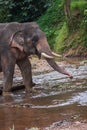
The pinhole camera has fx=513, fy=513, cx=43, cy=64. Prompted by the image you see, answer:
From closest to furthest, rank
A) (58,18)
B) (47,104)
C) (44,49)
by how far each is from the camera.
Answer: (47,104) → (44,49) → (58,18)

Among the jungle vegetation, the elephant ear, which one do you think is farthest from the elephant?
the jungle vegetation

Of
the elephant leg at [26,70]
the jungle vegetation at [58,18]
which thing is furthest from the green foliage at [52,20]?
the elephant leg at [26,70]

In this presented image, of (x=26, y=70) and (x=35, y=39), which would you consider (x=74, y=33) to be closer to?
(x=26, y=70)

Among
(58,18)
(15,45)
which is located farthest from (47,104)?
(58,18)

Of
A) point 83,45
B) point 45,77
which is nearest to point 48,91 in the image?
point 45,77

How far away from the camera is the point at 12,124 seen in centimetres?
785

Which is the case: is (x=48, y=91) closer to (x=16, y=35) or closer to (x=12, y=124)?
(x=16, y=35)

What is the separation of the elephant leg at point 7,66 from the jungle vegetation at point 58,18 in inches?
281

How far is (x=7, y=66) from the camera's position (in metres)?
11.4

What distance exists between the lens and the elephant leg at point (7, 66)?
11336 mm

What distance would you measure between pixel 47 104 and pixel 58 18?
1539cm

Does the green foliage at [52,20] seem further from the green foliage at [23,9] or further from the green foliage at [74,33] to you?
the green foliage at [23,9]

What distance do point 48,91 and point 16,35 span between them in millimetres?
1509

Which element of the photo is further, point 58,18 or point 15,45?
point 58,18
